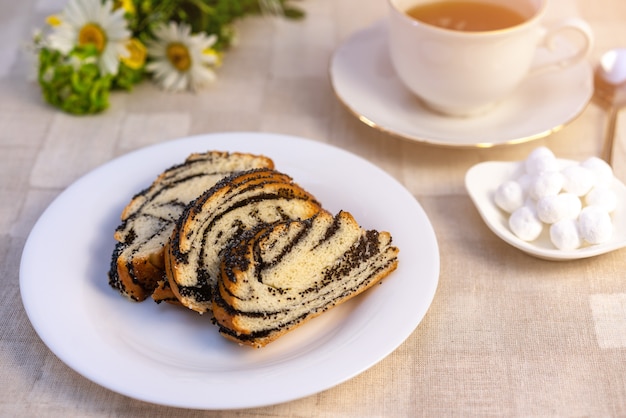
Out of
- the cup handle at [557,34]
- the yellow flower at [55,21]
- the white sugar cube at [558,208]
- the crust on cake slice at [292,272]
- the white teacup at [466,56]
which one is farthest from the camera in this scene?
the yellow flower at [55,21]

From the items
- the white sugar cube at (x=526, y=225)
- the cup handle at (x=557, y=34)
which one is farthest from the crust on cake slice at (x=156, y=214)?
the cup handle at (x=557, y=34)

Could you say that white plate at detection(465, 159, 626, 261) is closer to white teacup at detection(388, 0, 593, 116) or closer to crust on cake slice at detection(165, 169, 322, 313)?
white teacup at detection(388, 0, 593, 116)

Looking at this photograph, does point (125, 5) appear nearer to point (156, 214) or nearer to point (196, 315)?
point (156, 214)

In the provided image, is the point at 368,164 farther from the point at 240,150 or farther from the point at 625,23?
the point at 625,23

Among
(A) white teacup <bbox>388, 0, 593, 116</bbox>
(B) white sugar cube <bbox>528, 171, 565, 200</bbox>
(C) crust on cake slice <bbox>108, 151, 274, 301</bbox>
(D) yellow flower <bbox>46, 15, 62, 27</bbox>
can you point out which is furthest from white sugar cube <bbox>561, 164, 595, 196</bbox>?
(D) yellow flower <bbox>46, 15, 62, 27</bbox>

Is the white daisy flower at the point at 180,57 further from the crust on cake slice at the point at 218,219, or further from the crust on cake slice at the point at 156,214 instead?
the crust on cake slice at the point at 218,219

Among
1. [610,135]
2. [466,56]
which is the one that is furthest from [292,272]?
[610,135]

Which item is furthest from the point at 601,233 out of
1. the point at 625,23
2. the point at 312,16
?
the point at 312,16
